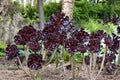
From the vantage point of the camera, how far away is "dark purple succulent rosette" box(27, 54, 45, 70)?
167 inches

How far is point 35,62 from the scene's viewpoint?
428 cm

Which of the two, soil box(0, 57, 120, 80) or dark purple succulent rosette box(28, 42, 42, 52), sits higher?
dark purple succulent rosette box(28, 42, 42, 52)

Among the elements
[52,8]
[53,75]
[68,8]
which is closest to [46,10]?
[52,8]

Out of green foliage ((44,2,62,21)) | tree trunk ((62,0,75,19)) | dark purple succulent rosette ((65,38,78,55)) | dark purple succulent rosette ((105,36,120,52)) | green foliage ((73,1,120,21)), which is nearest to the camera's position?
dark purple succulent rosette ((65,38,78,55))

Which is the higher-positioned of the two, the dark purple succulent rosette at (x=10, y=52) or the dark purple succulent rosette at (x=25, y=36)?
the dark purple succulent rosette at (x=25, y=36)

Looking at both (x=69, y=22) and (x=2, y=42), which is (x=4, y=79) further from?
(x=2, y=42)

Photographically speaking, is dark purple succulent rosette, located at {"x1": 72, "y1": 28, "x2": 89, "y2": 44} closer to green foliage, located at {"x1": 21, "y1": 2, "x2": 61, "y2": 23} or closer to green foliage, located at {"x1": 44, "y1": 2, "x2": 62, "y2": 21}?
green foliage, located at {"x1": 21, "y1": 2, "x2": 61, "y2": 23}

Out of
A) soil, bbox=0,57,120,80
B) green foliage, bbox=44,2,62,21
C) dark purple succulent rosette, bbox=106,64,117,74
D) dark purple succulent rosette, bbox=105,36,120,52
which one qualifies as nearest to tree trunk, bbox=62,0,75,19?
soil, bbox=0,57,120,80

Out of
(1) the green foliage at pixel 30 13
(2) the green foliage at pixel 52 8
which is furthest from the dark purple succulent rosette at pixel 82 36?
(2) the green foliage at pixel 52 8

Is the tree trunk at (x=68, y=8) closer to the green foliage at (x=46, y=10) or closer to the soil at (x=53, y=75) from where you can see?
the soil at (x=53, y=75)

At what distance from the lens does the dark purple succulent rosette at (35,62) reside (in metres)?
4.24

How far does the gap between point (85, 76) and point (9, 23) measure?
5673 millimetres

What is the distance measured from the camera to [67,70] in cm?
547

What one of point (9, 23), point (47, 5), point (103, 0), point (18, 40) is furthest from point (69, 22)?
point (103, 0)
